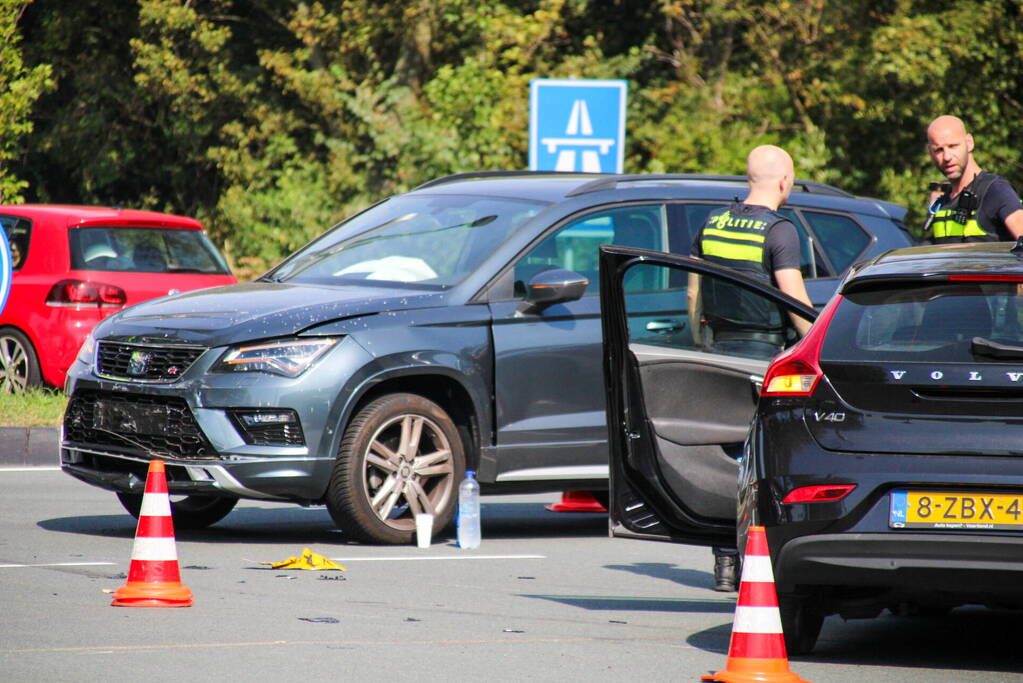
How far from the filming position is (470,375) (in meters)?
8.85

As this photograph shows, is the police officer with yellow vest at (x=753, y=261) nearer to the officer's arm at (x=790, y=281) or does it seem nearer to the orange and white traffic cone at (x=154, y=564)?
the officer's arm at (x=790, y=281)

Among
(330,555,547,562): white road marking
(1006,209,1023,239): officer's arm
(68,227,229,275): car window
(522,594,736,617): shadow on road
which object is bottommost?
(330,555,547,562): white road marking

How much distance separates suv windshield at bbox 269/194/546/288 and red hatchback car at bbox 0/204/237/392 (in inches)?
154

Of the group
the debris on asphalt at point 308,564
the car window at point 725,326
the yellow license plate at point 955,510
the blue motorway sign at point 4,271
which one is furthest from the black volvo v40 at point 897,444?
the blue motorway sign at point 4,271

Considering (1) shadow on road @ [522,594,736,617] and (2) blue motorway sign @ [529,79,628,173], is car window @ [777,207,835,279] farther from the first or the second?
(2) blue motorway sign @ [529,79,628,173]

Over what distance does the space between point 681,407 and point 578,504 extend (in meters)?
4.06

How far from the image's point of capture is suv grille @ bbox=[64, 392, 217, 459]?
8.38 m

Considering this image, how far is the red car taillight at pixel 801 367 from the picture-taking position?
19.3ft

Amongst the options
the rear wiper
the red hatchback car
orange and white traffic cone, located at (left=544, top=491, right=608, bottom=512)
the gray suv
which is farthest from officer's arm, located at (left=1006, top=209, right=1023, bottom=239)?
the red hatchback car

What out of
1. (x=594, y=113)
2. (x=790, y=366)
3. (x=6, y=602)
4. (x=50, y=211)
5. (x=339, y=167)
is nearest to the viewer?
(x=790, y=366)

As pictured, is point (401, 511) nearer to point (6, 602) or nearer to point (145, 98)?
point (6, 602)

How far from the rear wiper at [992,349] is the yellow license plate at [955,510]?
47 centimetres

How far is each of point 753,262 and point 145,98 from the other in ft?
66.1

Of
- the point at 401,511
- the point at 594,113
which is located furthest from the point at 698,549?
the point at 594,113
